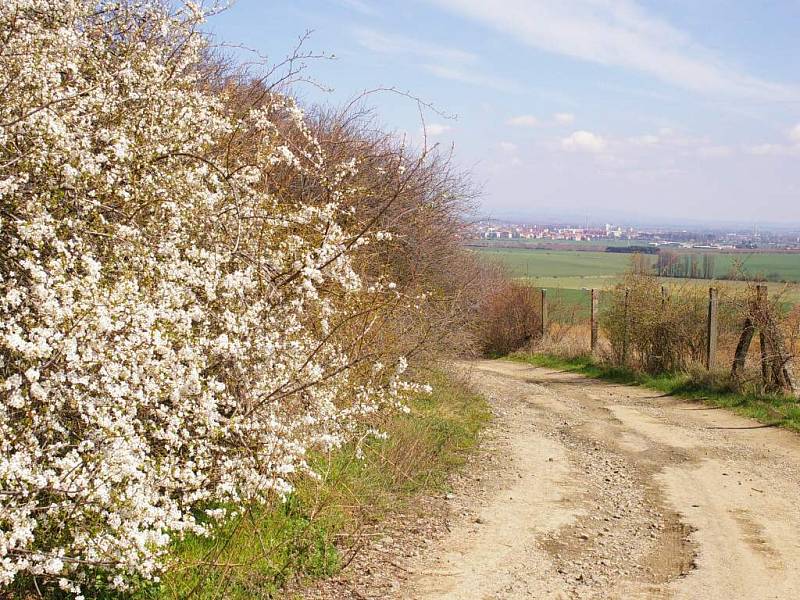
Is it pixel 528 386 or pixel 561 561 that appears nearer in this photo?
pixel 561 561

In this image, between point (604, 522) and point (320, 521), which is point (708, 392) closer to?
point (604, 522)

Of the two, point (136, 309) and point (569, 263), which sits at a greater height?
point (136, 309)

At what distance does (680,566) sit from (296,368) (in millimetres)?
3738

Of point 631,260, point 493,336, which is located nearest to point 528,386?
point 631,260

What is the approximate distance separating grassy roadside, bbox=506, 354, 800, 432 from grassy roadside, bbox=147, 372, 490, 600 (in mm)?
6407

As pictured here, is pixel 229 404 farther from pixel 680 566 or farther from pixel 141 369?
pixel 680 566

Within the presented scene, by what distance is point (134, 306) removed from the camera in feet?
16.0

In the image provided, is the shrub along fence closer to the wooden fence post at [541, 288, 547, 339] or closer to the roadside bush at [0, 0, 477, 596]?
the wooden fence post at [541, 288, 547, 339]

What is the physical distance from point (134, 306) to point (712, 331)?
1558 cm

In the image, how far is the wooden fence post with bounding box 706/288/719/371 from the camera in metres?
17.9

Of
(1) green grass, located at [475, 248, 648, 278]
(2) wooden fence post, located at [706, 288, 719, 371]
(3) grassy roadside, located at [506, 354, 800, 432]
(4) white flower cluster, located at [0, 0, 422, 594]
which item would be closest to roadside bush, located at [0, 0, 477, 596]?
(4) white flower cluster, located at [0, 0, 422, 594]

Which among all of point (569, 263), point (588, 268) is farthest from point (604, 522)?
point (569, 263)

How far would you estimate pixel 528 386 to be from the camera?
63.9ft

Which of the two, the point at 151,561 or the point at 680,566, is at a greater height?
the point at 151,561
